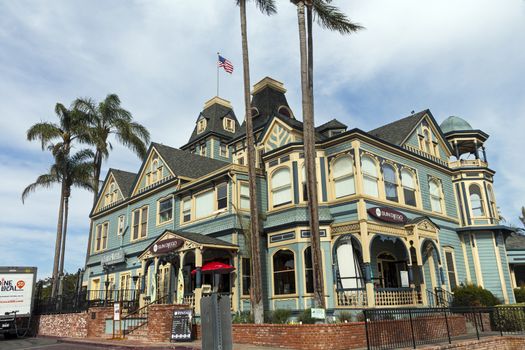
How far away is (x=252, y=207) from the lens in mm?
17609

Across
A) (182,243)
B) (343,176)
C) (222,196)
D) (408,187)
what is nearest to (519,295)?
(408,187)

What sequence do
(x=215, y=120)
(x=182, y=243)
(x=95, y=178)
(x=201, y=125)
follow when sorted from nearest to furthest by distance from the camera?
(x=182, y=243)
(x=95, y=178)
(x=215, y=120)
(x=201, y=125)

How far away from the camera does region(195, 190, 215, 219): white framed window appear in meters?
23.5

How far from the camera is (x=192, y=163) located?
29047 millimetres

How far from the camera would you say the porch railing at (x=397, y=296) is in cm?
1830

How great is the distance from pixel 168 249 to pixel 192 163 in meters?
8.90

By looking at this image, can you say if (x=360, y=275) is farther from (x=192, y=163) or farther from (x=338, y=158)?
(x=192, y=163)

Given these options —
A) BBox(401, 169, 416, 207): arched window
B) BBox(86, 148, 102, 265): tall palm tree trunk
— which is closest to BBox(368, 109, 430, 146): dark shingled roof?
BBox(401, 169, 416, 207): arched window

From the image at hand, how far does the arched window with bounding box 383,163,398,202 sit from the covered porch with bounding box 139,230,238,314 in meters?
7.92

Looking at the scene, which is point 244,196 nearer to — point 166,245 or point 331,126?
point 166,245

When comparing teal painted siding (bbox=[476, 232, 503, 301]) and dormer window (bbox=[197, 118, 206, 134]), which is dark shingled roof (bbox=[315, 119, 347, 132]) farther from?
dormer window (bbox=[197, 118, 206, 134])

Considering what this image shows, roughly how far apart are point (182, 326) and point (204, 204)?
9.13 m

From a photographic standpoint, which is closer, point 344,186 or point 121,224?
point 344,186

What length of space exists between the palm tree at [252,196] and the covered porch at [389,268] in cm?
389
